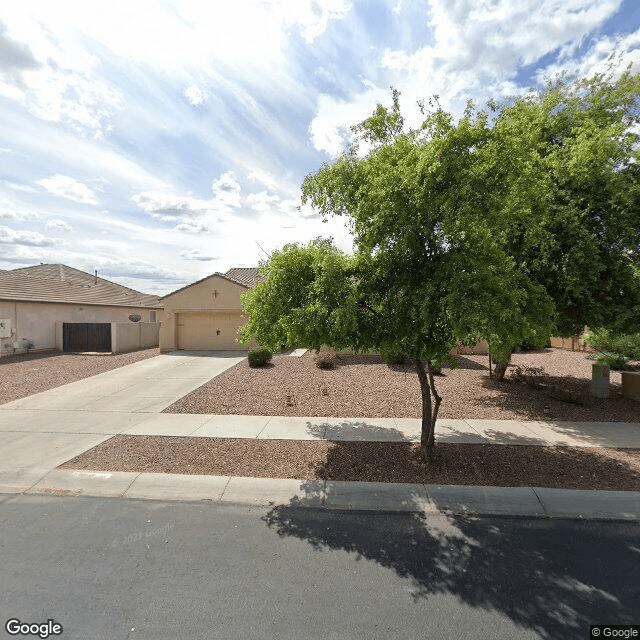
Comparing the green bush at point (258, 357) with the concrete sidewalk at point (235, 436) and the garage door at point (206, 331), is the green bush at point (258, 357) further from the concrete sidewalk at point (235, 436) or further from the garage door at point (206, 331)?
the garage door at point (206, 331)

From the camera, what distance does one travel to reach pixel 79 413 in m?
8.86

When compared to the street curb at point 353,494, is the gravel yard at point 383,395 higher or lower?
higher

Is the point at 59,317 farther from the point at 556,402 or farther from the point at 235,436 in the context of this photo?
the point at 556,402

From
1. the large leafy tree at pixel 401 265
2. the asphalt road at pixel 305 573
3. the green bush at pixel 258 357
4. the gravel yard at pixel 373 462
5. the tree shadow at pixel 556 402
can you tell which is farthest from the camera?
the green bush at pixel 258 357

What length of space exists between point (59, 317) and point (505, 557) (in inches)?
924

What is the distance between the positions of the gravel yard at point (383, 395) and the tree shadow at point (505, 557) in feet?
13.7

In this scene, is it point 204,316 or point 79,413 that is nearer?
point 79,413

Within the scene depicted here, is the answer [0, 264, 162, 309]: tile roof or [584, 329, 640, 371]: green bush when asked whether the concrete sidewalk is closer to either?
[584, 329, 640, 371]: green bush

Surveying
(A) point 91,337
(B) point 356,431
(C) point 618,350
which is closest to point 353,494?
(B) point 356,431

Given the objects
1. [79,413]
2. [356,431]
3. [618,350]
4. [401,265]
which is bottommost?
[356,431]

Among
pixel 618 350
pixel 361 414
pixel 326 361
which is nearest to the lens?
pixel 361 414

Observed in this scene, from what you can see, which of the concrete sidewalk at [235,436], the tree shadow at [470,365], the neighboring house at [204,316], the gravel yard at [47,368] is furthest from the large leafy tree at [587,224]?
the neighboring house at [204,316]

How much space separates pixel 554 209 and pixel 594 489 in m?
5.42

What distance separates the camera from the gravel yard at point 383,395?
29.5ft
